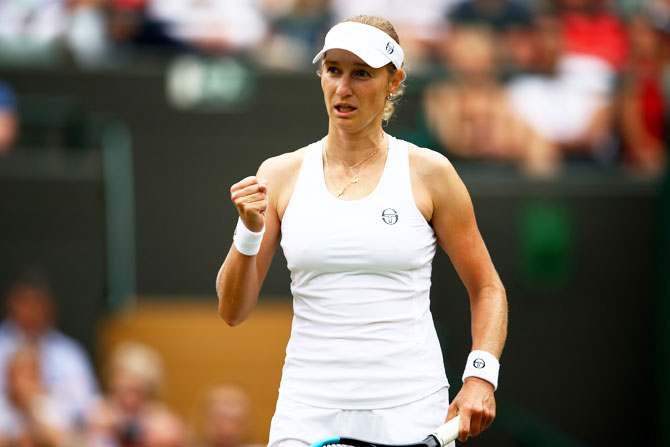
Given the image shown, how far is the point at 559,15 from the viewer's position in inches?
414

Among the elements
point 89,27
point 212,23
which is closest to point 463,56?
point 212,23

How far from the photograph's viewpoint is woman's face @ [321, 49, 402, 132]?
3.49 m

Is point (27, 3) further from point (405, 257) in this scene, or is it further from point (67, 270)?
point (405, 257)

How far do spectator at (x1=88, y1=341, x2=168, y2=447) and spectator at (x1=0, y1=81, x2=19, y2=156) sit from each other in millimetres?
2192

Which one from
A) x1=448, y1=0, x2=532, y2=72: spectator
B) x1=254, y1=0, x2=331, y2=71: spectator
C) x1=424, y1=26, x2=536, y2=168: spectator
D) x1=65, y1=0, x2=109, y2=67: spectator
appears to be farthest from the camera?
x1=448, y1=0, x2=532, y2=72: spectator

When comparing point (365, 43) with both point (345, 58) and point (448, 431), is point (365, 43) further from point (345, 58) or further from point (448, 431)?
point (448, 431)

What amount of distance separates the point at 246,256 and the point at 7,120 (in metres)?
5.59

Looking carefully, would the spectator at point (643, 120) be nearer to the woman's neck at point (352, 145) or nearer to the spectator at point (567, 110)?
the spectator at point (567, 110)

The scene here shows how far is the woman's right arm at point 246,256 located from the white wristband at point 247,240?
0.7 inches

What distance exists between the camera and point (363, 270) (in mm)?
3463

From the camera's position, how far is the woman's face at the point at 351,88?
349 centimetres

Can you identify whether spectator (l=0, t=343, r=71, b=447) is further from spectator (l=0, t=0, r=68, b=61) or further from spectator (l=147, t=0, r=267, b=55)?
spectator (l=147, t=0, r=267, b=55)

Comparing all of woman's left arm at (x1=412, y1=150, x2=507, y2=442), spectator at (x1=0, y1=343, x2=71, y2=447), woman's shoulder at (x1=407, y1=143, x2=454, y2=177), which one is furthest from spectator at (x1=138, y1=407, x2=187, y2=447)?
Result: woman's shoulder at (x1=407, y1=143, x2=454, y2=177)

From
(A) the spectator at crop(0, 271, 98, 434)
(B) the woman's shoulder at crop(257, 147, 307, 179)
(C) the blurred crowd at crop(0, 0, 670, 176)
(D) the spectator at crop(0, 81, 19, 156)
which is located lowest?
(A) the spectator at crop(0, 271, 98, 434)
